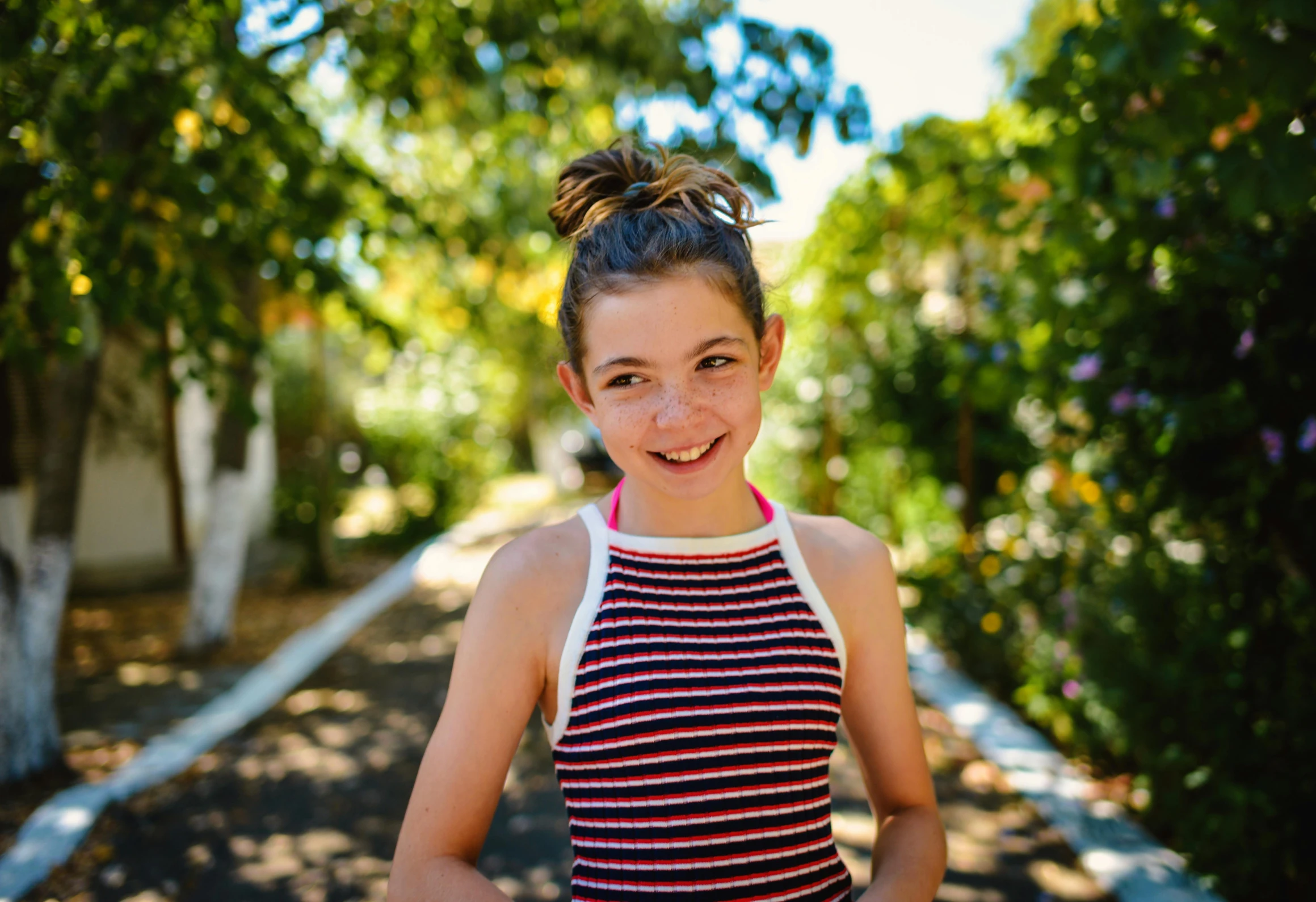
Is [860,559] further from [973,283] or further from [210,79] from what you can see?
[973,283]

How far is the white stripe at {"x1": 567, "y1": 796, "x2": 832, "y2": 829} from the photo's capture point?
1.33 metres

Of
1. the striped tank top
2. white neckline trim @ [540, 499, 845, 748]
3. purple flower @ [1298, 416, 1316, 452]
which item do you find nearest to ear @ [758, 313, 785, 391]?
white neckline trim @ [540, 499, 845, 748]

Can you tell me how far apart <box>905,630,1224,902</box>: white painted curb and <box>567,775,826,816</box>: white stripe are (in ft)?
8.06

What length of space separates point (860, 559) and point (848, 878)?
1.81ft

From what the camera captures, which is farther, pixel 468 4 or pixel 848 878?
pixel 468 4

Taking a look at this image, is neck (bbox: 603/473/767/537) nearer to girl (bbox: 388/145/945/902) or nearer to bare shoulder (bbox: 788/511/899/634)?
girl (bbox: 388/145/945/902)

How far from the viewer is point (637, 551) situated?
4.86ft

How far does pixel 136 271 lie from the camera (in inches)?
156

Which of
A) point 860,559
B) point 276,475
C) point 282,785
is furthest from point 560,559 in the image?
point 276,475

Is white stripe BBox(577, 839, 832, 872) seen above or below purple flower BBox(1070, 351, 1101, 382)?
below

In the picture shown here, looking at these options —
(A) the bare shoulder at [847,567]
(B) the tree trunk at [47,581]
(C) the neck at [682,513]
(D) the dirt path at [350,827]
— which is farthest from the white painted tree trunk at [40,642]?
(A) the bare shoulder at [847,567]

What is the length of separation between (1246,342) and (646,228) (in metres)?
2.56

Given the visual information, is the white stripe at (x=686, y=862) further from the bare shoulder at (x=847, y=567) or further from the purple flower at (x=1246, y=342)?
the purple flower at (x=1246, y=342)

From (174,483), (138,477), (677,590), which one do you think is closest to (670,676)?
(677,590)
